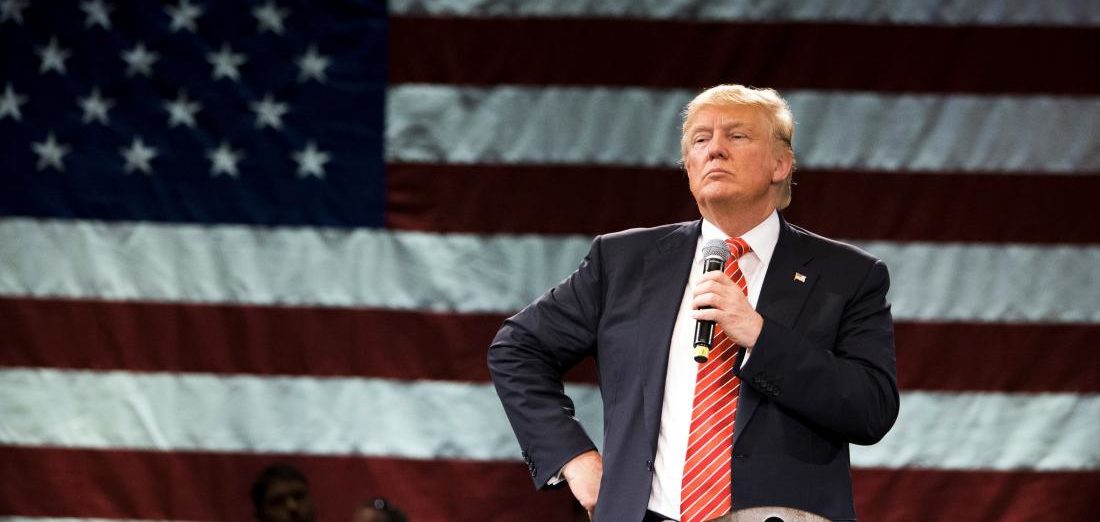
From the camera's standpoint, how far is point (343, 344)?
12.9 feet

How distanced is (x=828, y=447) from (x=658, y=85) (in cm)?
214

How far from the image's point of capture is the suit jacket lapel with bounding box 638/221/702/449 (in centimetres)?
188

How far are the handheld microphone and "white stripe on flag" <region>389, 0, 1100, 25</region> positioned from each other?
2020 millimetres

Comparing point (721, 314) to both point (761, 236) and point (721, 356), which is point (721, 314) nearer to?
point (721, 356)

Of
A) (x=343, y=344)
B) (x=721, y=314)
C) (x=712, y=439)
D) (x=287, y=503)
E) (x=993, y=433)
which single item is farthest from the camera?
(x=343, y=344)

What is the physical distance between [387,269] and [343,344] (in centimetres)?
27

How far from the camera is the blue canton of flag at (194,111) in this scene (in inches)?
155

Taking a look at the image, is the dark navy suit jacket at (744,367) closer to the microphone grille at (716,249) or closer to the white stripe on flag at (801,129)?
the microphone grille at (716,249)

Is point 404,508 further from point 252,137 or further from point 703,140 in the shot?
point 703,140

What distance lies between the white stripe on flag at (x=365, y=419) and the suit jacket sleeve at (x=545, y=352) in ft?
5.69

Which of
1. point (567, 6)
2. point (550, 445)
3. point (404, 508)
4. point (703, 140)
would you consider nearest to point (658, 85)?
point (567, 6)

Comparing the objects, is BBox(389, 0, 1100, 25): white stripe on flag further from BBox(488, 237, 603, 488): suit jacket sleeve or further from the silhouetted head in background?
BBox(488, 237, 603, 488): suit jacket sleeve

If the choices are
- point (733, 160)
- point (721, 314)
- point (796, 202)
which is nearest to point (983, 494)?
point (796, 202)

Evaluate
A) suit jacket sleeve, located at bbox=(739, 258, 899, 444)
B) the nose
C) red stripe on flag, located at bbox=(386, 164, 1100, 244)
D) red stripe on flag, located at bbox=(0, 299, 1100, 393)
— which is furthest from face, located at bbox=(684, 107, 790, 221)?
red stripe on flag, located at bbox=(0, 299, 1100, 393)
